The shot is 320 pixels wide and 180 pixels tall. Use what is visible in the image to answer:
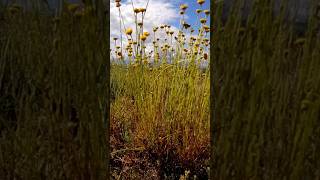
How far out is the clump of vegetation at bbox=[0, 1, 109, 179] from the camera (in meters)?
1.72

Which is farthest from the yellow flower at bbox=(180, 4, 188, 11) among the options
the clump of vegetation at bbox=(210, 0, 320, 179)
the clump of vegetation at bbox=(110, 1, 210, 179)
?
the clump of vegetation at bbox=(210, 0, 320, 179)

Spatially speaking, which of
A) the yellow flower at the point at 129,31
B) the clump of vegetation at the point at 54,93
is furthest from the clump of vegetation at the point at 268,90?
the yellow flower at the point at 129,31

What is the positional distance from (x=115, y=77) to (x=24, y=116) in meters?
2.50

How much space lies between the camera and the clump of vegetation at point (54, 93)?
1724 mm

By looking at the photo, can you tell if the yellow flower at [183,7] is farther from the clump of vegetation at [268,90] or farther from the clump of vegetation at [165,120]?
the clump of vegetation at [268,90]

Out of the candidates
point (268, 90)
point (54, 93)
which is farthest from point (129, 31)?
point (268, 90)

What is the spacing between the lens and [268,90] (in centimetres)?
168

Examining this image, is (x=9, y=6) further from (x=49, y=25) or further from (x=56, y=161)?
(x=56, y=161)

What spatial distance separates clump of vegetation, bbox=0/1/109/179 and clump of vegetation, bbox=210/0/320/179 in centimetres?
48

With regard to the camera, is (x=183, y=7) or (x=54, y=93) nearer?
(x=54, y=93)

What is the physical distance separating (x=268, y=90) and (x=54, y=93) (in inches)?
33.1

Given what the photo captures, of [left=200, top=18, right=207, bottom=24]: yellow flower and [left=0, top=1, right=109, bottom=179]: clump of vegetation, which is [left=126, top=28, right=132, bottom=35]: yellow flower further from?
[left=0, top=1, right=109, bottom=179]: clump of vegetation

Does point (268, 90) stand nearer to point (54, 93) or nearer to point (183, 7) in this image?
point (54, 93)

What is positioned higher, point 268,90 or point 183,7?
point 183,7
